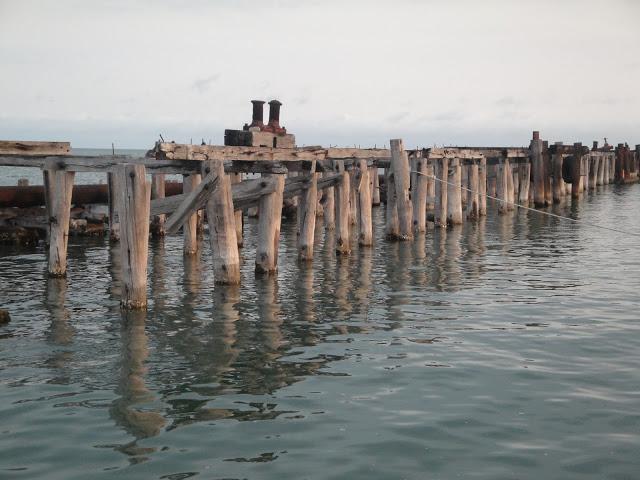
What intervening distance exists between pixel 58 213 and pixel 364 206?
22.8 ft

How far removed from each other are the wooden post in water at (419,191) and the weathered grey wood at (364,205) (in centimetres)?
286

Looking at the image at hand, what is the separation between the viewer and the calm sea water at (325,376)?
6363 millimetres

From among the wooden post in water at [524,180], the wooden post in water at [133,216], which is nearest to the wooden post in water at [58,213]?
the wooden post in water at [133,216]

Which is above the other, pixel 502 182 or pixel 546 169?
pixel 546 169

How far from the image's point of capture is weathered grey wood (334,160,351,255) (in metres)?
18.0

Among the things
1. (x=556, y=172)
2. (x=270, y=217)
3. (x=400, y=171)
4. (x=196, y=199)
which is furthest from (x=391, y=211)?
(x=556, y=172)

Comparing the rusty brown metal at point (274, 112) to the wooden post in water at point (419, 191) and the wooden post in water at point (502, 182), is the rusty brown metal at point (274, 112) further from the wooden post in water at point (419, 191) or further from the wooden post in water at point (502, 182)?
the wooden post in water at point (502, 182)

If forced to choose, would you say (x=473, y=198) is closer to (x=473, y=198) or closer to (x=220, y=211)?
(x=473, y=198)

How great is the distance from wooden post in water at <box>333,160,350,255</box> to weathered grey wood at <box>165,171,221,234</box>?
17.8 feet

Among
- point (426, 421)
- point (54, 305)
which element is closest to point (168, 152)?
point (54, 305)

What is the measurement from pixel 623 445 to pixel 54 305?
8.77m

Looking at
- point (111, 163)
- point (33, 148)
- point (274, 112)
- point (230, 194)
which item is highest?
point (274, 112)

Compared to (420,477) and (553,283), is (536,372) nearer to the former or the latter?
(420,477)

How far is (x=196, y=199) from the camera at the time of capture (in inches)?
507
